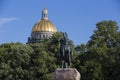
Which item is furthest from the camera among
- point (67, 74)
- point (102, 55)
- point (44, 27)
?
point (44, 27)

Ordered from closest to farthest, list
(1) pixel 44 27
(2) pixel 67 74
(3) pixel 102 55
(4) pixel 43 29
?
(2) pixel 67 74, (3) pixel 102 55, (4) pixel 43 29, (1) pixel 44 27

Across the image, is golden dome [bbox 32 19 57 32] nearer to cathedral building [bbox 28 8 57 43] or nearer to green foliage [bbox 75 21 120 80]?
cathedral building [bbox 28 8 57 43]

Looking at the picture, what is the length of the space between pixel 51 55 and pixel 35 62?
184 cm

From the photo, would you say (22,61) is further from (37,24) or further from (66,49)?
(37,24)

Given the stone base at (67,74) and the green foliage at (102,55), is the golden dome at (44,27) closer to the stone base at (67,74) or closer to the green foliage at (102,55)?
the green foliage at (102,55)

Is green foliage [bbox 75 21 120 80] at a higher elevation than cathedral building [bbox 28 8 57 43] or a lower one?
lower

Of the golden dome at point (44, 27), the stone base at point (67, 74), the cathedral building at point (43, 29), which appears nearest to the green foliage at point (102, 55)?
the stone base at point (67, 74)

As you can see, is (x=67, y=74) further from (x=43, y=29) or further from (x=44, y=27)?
(x=44, y=27)

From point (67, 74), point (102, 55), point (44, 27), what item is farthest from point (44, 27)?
point (67, 74)

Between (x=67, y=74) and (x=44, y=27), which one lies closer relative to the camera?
(x=67, y=74)

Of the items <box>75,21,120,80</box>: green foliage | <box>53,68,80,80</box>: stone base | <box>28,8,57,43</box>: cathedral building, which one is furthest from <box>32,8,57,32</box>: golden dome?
<box>53,68,80,80</box>: stone base

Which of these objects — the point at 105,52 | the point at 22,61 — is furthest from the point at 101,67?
the point at 22,61

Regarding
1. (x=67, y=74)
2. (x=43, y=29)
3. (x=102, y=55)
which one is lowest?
(x=67, y=74)

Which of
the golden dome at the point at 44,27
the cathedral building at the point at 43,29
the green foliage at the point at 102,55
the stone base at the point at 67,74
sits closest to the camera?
the stone base at the point at 67,74
